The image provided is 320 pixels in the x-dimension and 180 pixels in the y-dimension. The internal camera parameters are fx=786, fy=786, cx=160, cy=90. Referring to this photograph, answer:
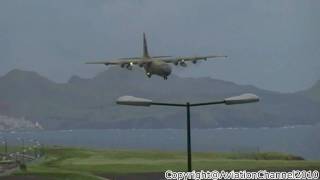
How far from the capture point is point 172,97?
1573 centimetres

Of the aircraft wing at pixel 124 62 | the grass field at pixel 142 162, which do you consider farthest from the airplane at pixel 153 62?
the grass field at pixel 142 162

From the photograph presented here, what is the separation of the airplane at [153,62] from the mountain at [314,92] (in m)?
2.17

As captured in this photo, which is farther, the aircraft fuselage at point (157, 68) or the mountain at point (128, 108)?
the mountain at point (128, 108)

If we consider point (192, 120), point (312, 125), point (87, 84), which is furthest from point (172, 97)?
point (312, 125)

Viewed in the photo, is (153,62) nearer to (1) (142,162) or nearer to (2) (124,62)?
(2) (124,62)

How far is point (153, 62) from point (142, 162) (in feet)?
6.48

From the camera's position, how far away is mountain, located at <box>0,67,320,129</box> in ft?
50.7

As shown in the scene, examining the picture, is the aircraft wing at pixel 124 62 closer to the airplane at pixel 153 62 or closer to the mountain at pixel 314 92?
the airplane at pixel 153 62

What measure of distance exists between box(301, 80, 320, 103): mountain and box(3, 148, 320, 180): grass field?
53.5 inches

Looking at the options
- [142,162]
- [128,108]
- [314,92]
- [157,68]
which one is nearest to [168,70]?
[157,68]

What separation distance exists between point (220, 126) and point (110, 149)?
7.33ft

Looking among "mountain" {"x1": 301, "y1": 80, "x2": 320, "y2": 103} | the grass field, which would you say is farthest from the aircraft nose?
"mountain" {"x1": 301, "y1": 80, "x2": 320, "y2": 103}

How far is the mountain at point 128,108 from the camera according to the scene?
15.5 meters

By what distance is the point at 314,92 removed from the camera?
15789 mm
